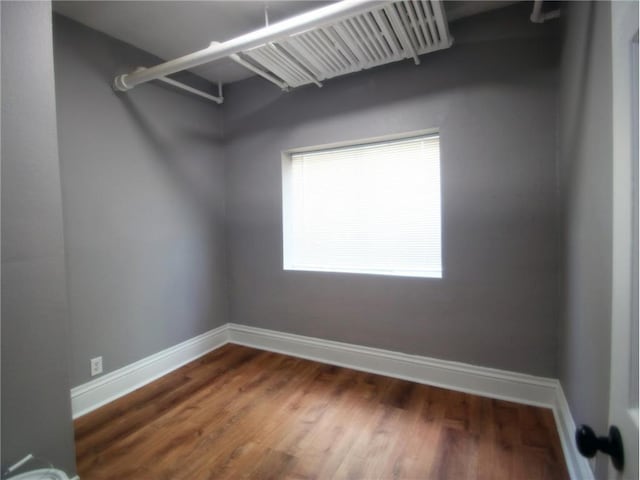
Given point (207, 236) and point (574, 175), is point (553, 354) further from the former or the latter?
point (207, 236)

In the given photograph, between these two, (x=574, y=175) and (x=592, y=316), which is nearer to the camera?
(x=592, y=316)

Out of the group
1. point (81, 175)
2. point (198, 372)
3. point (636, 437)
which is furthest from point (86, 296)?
point (636, 437)

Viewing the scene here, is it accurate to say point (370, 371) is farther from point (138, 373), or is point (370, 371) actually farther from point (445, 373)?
point (138, 373)

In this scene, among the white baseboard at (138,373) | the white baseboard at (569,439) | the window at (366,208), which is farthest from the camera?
the window at (366,208)

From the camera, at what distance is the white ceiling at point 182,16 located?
1.94m

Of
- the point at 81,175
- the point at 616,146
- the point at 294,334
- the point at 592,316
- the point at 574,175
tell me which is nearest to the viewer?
the point at 616,146

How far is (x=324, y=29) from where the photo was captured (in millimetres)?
1841

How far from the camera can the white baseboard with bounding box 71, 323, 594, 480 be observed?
75.8 inches

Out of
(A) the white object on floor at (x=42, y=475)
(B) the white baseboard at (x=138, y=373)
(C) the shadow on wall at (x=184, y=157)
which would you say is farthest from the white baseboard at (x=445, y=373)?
(A) the white object on floor at (x=42, y=475)

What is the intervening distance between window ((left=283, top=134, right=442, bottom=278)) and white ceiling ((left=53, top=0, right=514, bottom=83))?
104 centimetres

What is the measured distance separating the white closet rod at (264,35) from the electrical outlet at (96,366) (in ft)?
6.40

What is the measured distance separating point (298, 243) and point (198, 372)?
55.8 inches

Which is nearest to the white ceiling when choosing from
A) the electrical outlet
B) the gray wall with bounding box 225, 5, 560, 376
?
the gray wall with bounding box 225, 5, 560, 376

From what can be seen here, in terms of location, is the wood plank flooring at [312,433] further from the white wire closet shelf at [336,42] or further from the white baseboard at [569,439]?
the white wire closet shelf at [336,42]
